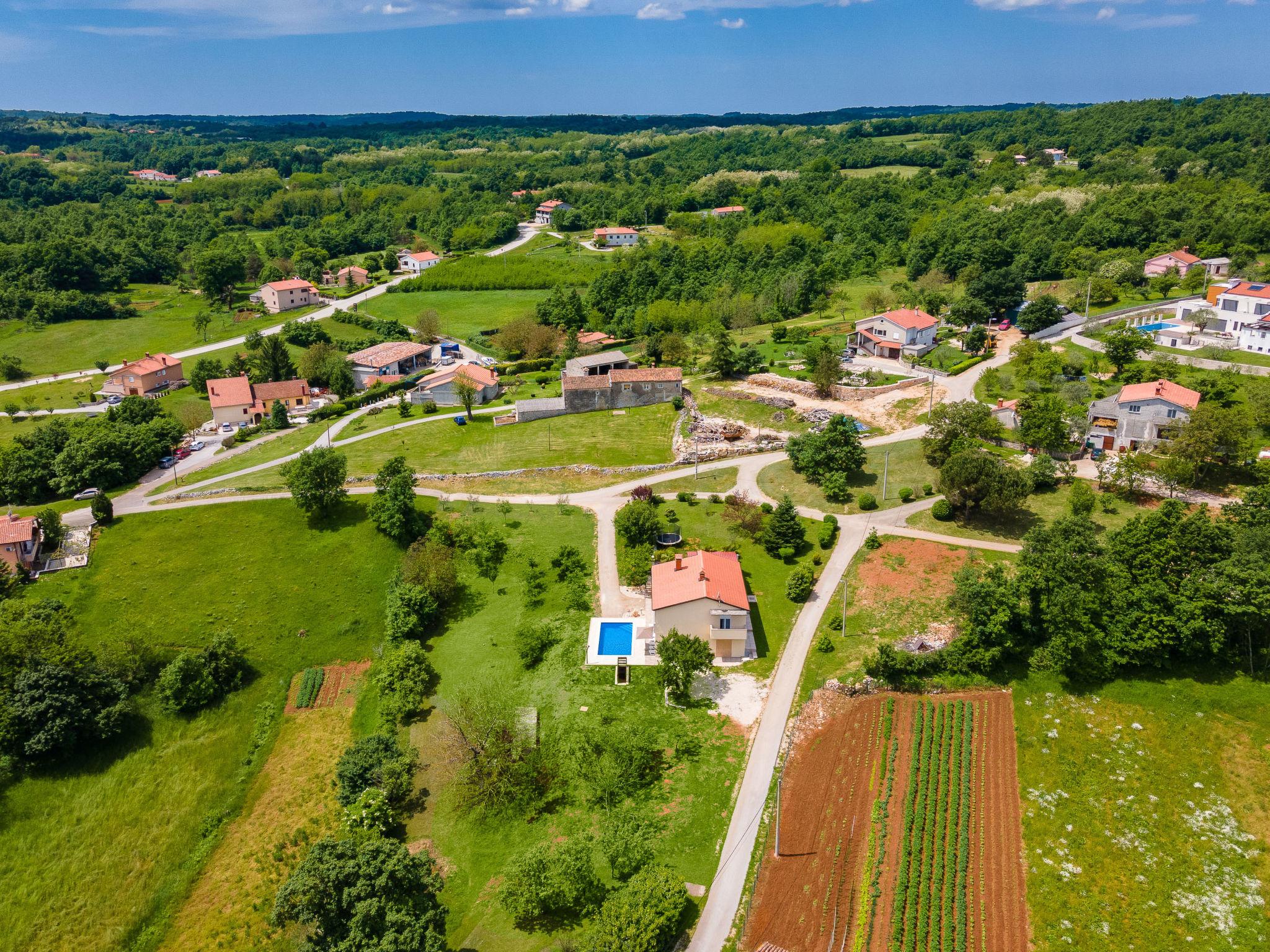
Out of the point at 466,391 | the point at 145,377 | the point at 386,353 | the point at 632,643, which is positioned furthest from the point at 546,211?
the point at 632,643

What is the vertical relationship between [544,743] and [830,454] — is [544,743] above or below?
below

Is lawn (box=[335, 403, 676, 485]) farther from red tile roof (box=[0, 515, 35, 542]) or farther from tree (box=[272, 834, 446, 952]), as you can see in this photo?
tree (box=[272, 834, 446, 952])

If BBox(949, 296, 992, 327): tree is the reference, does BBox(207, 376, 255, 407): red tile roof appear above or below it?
below

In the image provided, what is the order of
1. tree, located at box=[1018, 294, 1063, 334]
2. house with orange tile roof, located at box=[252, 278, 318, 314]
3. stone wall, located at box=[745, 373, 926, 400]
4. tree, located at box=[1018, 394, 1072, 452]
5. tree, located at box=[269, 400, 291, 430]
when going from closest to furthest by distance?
1. tree, located at box=[1018, 394, 1072, 452]
2. stone wall, located at box=[745, 373, 926, 400]
3. tree, located at box=[269, 400, 291, 430]
4. tree, located at box=[1018, 294, 1063, 334]
5. house with orange tile roof, located at box=[252, 278, 318, 314]

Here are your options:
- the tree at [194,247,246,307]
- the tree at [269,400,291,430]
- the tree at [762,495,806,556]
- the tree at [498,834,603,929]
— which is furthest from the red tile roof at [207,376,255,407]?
the tree at [498,834,603,929]

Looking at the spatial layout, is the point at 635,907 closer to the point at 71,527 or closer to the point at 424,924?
the point at 424,924

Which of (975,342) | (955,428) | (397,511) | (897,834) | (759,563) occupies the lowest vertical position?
(897,834)

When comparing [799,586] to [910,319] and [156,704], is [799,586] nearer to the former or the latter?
[156,704]
